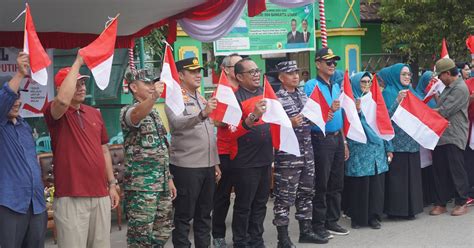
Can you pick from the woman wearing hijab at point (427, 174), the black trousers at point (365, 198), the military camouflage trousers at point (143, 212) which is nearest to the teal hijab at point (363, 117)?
the black trousers at point (365, 198)

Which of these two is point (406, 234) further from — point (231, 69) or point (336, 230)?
point (231, 69)

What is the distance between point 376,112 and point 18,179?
3897 mm

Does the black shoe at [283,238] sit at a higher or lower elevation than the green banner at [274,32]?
lower

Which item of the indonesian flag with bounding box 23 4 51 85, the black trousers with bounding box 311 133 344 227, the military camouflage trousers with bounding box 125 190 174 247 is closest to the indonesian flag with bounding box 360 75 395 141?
the black trousers with bounding box 311 133 344 227

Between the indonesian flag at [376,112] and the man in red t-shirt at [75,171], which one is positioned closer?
the man in red t-shirt at [75,171]

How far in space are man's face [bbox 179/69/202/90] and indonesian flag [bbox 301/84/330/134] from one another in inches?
40.9

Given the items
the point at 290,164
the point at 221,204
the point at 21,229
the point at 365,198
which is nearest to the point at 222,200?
the point at 221,204

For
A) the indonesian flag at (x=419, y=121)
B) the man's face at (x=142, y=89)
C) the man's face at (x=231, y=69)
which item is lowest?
the indonesian flag at (x=419, y=121)

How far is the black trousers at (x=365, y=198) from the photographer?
23.5 feet

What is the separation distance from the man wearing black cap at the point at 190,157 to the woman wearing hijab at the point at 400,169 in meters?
2.62

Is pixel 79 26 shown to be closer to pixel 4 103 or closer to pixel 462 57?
pixel 4 103

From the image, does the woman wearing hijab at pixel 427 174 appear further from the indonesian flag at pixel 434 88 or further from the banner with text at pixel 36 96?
the banner with text at pixel 36 96

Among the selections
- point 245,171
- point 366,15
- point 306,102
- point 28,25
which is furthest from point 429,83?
point 366,15

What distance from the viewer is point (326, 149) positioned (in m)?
6.55
